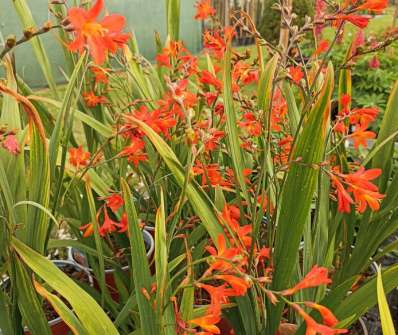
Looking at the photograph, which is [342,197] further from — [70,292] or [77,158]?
[77,158]

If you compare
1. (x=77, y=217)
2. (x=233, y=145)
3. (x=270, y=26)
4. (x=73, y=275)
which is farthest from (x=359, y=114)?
(x=270, y=26)

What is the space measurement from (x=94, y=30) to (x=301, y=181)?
1.31 feet

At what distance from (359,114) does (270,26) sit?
5.42 m

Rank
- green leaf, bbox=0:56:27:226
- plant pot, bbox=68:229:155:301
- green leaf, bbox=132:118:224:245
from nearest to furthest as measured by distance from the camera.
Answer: green leaf, bbox=132:118:224:245
green leaf, bbox=0:56:27:226
plant pot, bbox=68:229:155:301

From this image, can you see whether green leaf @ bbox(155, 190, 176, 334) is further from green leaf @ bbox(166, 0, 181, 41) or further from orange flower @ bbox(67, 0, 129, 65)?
green leaf @ bbox(166, 0, 181, 41)

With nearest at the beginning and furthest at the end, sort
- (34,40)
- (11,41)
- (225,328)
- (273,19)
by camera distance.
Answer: (11,41)
(225,328)
(34,40)
(273,19)

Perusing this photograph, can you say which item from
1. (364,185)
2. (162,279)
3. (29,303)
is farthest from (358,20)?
(29,303)

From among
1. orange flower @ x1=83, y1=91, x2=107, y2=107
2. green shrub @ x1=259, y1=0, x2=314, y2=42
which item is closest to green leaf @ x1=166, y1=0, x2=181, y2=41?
orange flower @ x1=83, y1=91, x2=107, y2=107

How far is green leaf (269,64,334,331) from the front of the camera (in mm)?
760

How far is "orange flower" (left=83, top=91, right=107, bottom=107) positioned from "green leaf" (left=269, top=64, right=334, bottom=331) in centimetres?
75

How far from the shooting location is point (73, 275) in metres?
1.46

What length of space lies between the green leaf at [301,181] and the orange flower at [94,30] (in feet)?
1.06

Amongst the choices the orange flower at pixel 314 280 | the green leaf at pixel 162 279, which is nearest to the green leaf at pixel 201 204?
the green leaf at pixel 162 279

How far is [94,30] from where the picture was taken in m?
0.62
